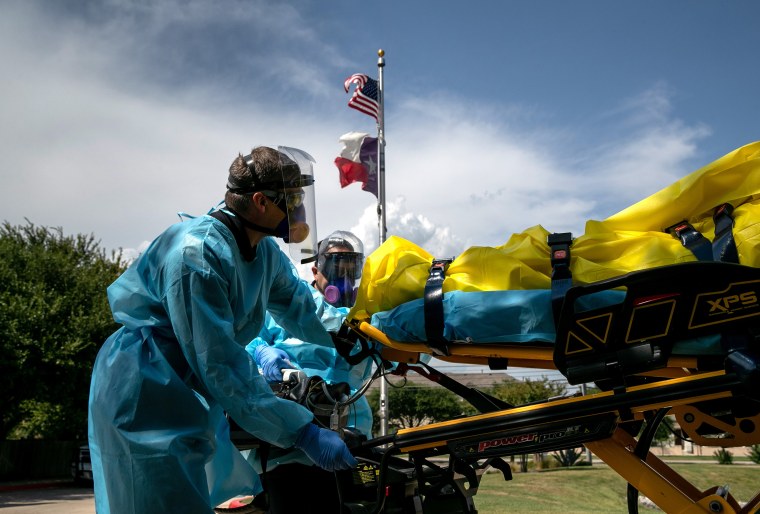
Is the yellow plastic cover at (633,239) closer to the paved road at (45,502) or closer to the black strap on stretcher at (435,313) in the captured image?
the black strap on stretcher at (435,313)

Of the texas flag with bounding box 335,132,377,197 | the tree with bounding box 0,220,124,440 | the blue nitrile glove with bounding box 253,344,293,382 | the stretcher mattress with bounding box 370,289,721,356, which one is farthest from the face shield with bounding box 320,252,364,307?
the tree with bounding box 0,220,124,440

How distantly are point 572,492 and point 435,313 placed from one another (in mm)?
6774

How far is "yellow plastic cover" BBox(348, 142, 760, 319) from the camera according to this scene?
235 cm

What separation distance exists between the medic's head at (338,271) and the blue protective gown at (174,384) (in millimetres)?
1825

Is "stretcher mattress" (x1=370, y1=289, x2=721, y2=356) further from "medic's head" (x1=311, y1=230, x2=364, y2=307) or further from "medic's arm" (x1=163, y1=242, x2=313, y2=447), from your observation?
"medic's head" (x1=311, y1=230, x2=364, y2=307)

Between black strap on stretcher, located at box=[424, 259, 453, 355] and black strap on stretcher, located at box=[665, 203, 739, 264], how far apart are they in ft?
2.85

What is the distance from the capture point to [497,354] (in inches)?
99.2

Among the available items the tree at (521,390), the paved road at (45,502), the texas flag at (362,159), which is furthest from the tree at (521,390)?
the paved road at (45,502)

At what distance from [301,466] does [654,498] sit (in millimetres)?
1662

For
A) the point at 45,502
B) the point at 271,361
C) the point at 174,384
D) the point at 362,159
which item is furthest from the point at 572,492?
the point at 45,502

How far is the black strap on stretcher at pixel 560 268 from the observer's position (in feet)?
7.57

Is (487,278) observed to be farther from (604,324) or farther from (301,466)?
(301,466)

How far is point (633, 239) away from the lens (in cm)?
245

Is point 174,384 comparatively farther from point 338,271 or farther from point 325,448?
point 338,271
